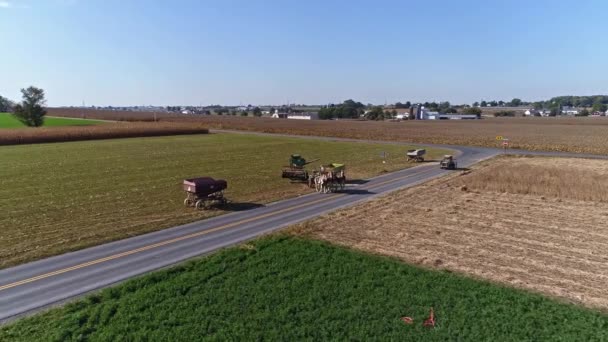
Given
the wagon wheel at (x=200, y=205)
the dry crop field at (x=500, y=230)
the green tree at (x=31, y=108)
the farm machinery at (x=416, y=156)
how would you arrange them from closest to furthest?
the dry crop field at (x=500, y=230) < the wagon wheel at (x=200, y=205) < the farm machinery at (x=416, y=156) < the green tree at (x=31, y=108)

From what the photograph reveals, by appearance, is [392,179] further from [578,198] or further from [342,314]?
[342,314]

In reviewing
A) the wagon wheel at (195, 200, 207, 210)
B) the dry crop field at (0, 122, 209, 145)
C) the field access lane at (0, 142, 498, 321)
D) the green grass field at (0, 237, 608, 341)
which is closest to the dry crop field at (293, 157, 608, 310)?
the green grass field at (0, 237, 608, 341)

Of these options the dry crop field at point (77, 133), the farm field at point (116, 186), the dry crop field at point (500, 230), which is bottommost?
the dry crop field at point (500, 230)

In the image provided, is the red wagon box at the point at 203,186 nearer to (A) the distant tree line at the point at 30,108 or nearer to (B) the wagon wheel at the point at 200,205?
(B) the wagon wheel at the point at 200,205

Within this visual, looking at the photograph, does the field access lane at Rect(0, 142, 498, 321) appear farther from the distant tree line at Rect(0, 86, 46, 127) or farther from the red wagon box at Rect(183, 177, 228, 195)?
the distant tree line at Rect(0, 86, 46, 127)

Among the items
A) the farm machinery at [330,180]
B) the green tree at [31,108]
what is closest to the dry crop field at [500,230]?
the farm machinery at [330,180]

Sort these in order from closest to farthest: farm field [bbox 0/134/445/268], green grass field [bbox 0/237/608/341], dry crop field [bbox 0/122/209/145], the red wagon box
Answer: green grass field [bbox 0/237/608/341] → farm field [bbox 0/134/445/268] → the red wagon box → dry crop field [bbox 0/122/209/145]

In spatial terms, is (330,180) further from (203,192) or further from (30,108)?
(30,108)
